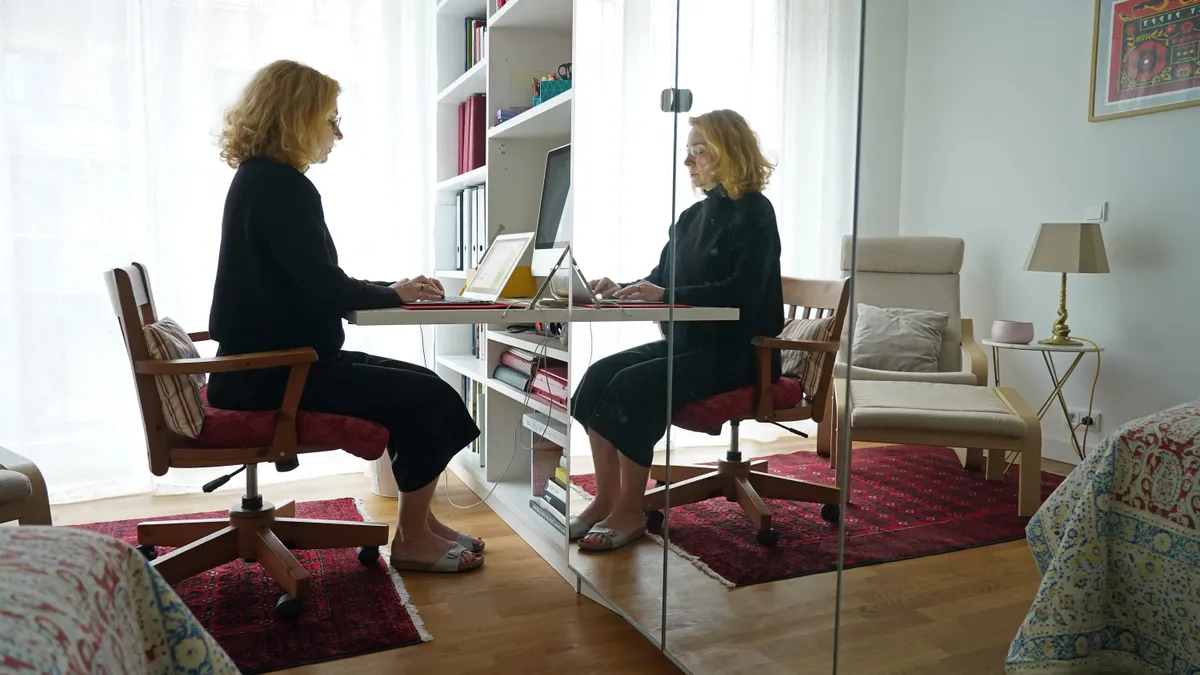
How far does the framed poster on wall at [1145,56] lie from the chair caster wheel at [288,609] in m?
1.86

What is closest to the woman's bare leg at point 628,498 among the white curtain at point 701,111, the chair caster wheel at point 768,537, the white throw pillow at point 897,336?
the white curtain at point 701,111

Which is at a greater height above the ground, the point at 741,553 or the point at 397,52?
the point at 397,52

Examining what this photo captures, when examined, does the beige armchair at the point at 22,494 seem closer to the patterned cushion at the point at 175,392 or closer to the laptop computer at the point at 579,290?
the patterned cushion at the point at 175,392

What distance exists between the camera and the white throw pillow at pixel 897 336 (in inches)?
50.0

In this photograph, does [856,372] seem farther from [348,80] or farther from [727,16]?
[348,80]

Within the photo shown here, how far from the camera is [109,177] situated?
9.71ft

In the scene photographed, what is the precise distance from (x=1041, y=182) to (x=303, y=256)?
1.59m

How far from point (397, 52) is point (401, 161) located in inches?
16.1

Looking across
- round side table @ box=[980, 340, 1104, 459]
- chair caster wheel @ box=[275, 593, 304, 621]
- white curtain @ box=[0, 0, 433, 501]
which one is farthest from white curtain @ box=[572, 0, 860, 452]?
white curtain @ box=[0, 0, 433, 501]

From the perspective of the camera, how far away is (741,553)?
5.42 ft

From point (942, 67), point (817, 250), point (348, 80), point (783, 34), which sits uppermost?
point (348, 80)

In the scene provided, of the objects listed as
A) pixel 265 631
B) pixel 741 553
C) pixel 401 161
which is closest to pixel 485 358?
pixel 401 161

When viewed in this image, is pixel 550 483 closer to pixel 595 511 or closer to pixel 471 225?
pixel 595 511

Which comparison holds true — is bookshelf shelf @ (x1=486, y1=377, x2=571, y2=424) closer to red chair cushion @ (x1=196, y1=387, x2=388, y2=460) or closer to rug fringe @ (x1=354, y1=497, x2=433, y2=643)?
red chair cushion @ (x1=196, y1=387, x2=388, y2=460)
